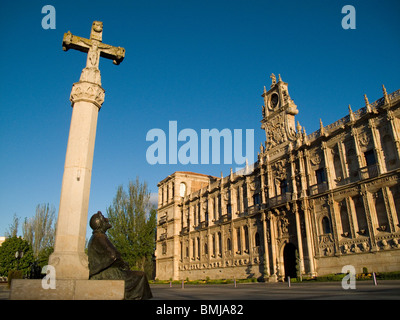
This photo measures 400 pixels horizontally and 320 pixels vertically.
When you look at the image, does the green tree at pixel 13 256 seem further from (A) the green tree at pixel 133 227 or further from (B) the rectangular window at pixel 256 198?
(B) the rectangular window at pixel 256 198

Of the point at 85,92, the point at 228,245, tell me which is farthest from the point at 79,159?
the point at 228,245

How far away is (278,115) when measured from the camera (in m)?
34.4

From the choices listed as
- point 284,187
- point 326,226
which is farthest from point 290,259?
point 284,187

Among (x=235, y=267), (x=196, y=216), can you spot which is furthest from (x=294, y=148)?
(x=196, y=216)

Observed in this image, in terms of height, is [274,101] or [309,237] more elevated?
[274,101]

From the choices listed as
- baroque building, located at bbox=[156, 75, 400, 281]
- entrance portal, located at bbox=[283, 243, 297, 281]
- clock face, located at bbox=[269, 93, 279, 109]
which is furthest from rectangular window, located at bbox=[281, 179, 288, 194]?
clock face, located at bbox=[269, 93, 279, 109]

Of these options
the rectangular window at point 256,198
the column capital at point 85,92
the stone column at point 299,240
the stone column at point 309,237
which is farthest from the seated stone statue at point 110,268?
the rectangular window at point 256,198

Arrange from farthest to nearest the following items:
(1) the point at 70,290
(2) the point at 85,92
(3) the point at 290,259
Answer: (3) the point at 290,259 → (2) the point at 85,92 → (1) the point at 70,290

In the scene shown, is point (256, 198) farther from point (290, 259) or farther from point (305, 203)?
point (305, 203)

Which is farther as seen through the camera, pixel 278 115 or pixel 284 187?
pixel 278 115

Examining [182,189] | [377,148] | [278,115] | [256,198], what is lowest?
[256,198]

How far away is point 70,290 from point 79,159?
3.66m

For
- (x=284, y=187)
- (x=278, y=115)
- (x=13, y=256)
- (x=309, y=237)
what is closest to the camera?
(x=309, y=237)

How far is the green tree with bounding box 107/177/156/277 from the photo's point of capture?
144ft
